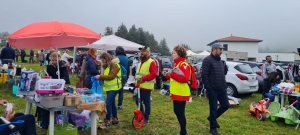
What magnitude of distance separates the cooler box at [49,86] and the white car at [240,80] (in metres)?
7.58

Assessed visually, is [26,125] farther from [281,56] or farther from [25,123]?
[281,56]

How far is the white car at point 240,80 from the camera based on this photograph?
383 inches

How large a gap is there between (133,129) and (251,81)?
20.4 ft

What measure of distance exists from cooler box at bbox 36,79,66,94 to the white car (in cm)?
758

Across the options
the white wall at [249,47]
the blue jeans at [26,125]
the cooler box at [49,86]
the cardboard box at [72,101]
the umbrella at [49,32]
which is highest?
the white wall at [249,47]

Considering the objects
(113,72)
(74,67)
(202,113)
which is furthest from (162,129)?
(74,67)

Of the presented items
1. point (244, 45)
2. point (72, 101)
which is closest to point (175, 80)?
point (72, 101)

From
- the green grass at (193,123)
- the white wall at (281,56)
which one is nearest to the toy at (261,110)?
the green grass at (193,123)

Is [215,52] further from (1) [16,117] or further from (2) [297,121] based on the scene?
(1) [16,117]

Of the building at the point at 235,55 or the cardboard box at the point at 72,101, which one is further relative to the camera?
the building at the point at 235,55

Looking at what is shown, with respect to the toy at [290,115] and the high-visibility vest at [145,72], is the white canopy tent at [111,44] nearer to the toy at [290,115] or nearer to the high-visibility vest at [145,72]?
the high-visibility vest at [145,72]

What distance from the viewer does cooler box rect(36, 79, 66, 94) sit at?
367cm

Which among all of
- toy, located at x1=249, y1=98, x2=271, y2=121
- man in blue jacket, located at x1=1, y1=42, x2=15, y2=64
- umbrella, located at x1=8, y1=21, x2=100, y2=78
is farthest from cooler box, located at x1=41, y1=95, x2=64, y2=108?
man in blue jacket, located at x1=1, y1=42, x2=15, y2=64

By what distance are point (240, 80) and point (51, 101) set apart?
780 cm
